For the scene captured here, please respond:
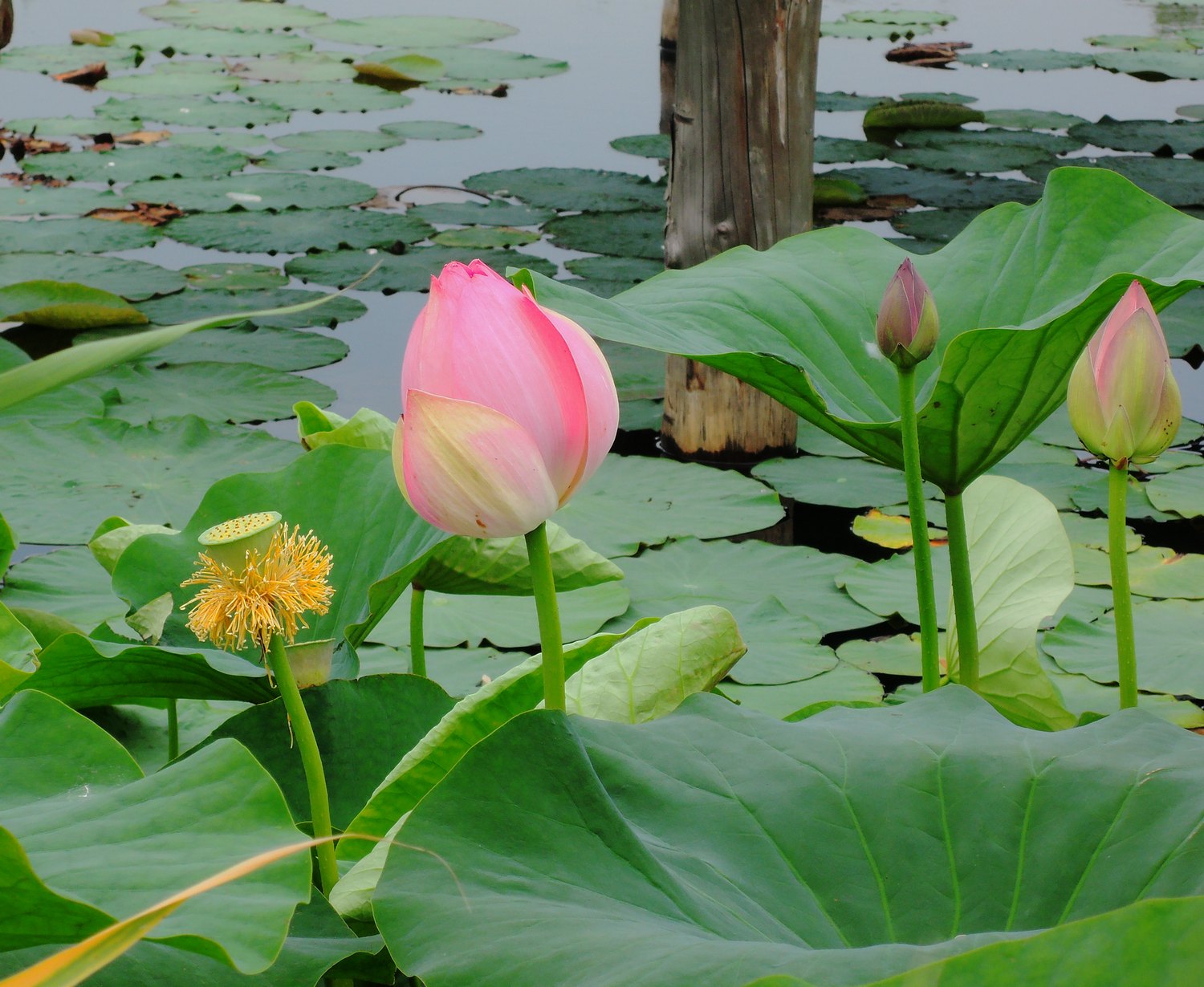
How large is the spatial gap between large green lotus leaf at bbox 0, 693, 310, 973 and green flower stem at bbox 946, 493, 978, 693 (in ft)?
1.53

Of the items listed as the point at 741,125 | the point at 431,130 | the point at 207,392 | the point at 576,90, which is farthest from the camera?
the point at 576,90

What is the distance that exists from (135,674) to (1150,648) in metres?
1.35

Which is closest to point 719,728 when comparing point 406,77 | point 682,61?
point 682,61

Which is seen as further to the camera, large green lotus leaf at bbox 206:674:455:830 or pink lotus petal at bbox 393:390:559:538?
large green lotus leaf at bbox 206:674:455:830

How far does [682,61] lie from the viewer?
2.02 metres

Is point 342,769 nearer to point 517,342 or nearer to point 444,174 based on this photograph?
point 517,342

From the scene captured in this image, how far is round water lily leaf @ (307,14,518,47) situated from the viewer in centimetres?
681

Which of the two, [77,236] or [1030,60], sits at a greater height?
[1030,60]

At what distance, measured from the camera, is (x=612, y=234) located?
3.57m

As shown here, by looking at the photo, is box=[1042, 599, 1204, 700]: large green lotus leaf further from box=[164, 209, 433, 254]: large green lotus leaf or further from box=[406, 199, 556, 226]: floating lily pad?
box=[406, 199, 556, 226]: floating lily pad

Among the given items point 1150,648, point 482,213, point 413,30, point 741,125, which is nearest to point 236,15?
point 413,30

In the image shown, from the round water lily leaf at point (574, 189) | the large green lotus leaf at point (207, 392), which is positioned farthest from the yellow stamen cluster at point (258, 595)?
the round water lily leaf at point (574, 189)

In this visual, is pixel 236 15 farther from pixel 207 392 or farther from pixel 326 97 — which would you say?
pixel 207 392

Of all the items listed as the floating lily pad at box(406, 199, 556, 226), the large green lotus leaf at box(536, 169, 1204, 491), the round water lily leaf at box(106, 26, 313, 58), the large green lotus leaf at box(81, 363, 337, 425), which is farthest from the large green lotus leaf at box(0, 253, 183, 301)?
the round water lily leaf at box(106, 26, 313, 58)
